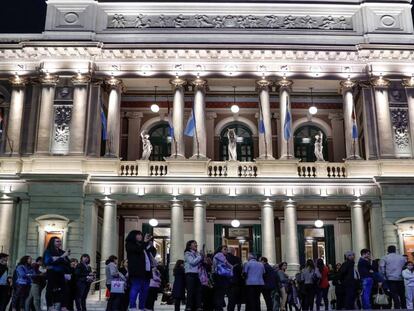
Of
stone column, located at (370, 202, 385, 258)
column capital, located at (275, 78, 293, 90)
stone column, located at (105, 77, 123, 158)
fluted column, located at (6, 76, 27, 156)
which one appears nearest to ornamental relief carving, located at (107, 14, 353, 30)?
column capital, located at (275, 78, 293, 90)

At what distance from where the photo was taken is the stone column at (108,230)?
2556 cm

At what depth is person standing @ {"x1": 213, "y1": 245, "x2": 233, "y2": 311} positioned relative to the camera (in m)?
14.1

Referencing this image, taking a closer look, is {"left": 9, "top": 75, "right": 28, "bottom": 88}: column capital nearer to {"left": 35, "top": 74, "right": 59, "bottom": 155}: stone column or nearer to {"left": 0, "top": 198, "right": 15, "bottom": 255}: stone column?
{"left": 35, "top": 74, "right": 59, "bottom": 155}: stone column

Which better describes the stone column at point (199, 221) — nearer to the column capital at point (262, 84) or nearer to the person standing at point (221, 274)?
the column capital at point (262, 84)

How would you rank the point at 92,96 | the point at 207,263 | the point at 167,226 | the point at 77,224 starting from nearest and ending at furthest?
the point at 207,263 → the point at 77,224 → the point at 92,96 → the point at 167,226

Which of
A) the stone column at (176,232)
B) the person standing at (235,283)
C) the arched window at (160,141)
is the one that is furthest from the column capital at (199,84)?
the person standing at (235,283)

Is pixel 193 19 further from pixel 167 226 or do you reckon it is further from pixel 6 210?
pixel 6 210

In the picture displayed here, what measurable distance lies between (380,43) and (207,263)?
17859mm

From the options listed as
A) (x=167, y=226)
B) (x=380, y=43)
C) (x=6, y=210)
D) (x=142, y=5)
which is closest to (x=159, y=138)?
(x=167, y=226)

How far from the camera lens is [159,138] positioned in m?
31.3

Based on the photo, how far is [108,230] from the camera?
25.9 meters

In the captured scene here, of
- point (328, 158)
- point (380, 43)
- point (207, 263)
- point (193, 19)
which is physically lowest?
point (207, 263)

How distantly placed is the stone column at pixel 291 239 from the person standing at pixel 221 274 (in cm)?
1157

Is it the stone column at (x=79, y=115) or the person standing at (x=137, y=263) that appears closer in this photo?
the person standing at (x=137, y=263)
